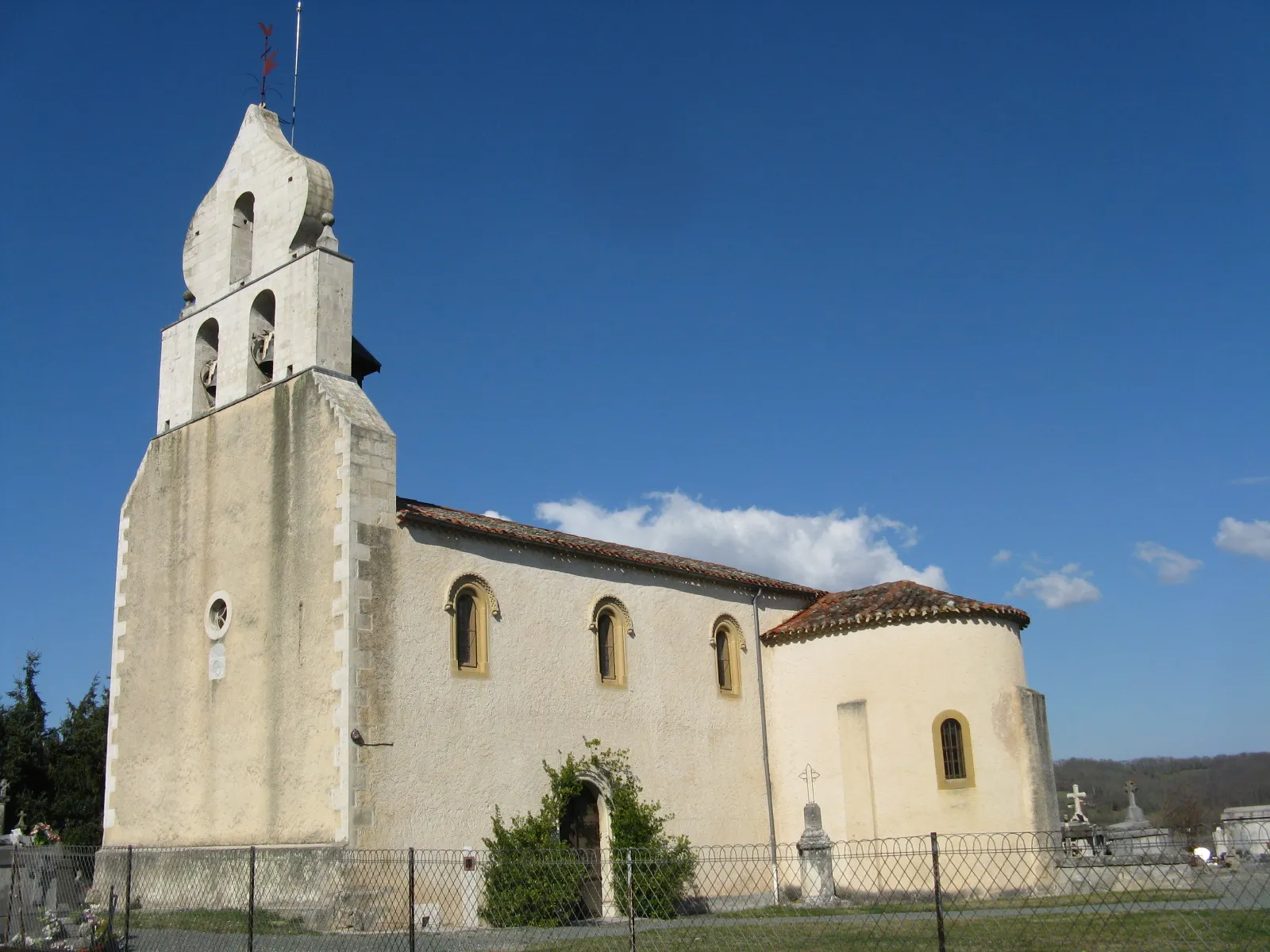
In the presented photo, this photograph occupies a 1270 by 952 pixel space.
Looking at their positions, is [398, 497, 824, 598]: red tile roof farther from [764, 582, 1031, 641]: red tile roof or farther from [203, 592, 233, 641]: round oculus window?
[203, 592, 233, 641]: round oculus window

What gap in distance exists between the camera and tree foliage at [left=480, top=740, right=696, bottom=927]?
1881 centimetres

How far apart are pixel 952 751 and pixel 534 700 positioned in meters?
8.48

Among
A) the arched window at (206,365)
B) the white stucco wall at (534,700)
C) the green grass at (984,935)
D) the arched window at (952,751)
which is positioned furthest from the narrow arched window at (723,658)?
the arched window at (206,365)

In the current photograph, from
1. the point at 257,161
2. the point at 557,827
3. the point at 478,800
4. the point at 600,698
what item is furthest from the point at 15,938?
the point at 257,161

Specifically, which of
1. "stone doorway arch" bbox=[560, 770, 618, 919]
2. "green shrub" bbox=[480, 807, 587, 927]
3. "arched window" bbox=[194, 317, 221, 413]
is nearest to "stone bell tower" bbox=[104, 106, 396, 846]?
"arched window" bbox=[194, 317, 221, 413]

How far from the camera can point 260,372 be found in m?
21.9

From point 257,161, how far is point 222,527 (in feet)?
23.7

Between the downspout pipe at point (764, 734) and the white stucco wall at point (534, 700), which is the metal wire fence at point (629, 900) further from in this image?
the white stucco wall at point (534, 700)

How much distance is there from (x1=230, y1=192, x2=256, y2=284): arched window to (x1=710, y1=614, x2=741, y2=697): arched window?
39.6 feet

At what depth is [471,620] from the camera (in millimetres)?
20266

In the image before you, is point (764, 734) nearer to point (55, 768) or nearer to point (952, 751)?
point (952, 751)

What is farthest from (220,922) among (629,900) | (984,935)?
(984,935)

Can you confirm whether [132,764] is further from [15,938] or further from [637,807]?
[637,807]

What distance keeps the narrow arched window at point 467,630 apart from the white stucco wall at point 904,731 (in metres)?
8.46
